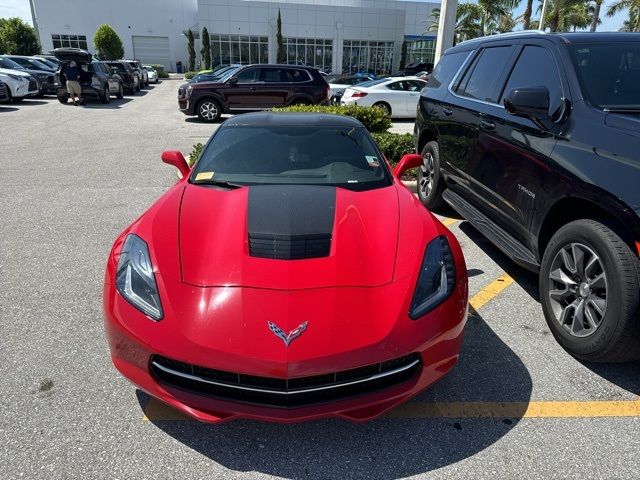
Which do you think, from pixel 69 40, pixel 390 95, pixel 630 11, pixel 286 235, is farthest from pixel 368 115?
pixel 69 40

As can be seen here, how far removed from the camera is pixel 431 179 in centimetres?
568

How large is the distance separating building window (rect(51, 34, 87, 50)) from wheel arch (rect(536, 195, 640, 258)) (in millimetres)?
59375

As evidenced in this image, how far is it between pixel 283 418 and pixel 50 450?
1154 millimetres

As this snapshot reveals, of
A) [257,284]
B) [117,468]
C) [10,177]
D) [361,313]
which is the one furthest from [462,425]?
[10,177]

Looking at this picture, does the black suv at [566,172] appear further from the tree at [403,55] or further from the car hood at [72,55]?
the tree at [403,55]

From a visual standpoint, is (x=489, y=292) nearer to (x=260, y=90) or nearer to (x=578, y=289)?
(x=578, y=289)

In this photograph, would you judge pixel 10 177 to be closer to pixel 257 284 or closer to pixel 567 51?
pixel 257 284

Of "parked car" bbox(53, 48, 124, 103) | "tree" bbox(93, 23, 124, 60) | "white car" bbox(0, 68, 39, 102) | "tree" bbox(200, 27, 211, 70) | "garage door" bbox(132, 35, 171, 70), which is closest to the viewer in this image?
→ "white car" bbox(0, 68, 39, 102)

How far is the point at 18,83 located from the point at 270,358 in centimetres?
1993

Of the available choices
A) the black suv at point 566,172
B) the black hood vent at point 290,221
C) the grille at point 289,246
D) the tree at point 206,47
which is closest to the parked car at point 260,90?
the black suv at point 566,172

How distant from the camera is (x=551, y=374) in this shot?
9.43 ft

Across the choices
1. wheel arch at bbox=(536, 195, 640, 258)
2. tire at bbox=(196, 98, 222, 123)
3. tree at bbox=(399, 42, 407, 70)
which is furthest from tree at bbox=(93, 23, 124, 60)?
wheel arch at bbox=(536, 195, 640, 258)

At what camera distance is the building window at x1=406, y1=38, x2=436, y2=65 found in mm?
50062

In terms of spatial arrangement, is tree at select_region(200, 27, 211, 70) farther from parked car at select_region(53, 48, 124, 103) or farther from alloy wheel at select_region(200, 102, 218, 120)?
alloy wheel at select_region(200, 102, 218, 120)
